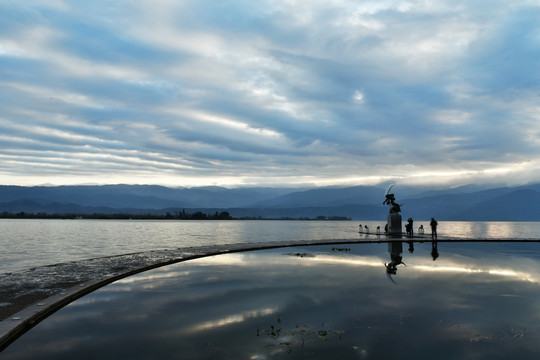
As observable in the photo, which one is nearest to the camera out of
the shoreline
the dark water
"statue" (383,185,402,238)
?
the dark water

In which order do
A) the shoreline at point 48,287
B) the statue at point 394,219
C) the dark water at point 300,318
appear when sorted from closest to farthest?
1. the dark water at point 300,318
2. the shoreline at point 48,287
3. the statue at point 394,219

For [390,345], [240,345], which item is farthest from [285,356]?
[390,345]

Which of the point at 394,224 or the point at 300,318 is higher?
the point at 394,224

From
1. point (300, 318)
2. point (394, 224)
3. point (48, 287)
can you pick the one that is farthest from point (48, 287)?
point (394, 224)

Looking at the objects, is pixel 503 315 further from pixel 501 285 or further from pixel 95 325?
pixel 95 325

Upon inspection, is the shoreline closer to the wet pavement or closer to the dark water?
the wet pavement

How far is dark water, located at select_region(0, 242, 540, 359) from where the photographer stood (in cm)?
838

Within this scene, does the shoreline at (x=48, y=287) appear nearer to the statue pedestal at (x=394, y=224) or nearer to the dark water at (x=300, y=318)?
the dark water at (x=300, y=318)

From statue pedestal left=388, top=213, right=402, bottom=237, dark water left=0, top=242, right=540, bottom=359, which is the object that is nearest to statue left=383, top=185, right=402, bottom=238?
statue pedestal left=388, top=213, right=402, bottom=237

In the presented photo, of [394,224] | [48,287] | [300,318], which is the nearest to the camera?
[300,318]

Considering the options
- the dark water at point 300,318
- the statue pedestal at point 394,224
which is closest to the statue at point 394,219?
the statue pedestal at point 394,224

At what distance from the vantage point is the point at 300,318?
428 inches

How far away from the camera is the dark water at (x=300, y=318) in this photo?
8.38 m

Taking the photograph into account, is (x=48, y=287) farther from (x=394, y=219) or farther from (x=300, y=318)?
(x=394, y=219)
